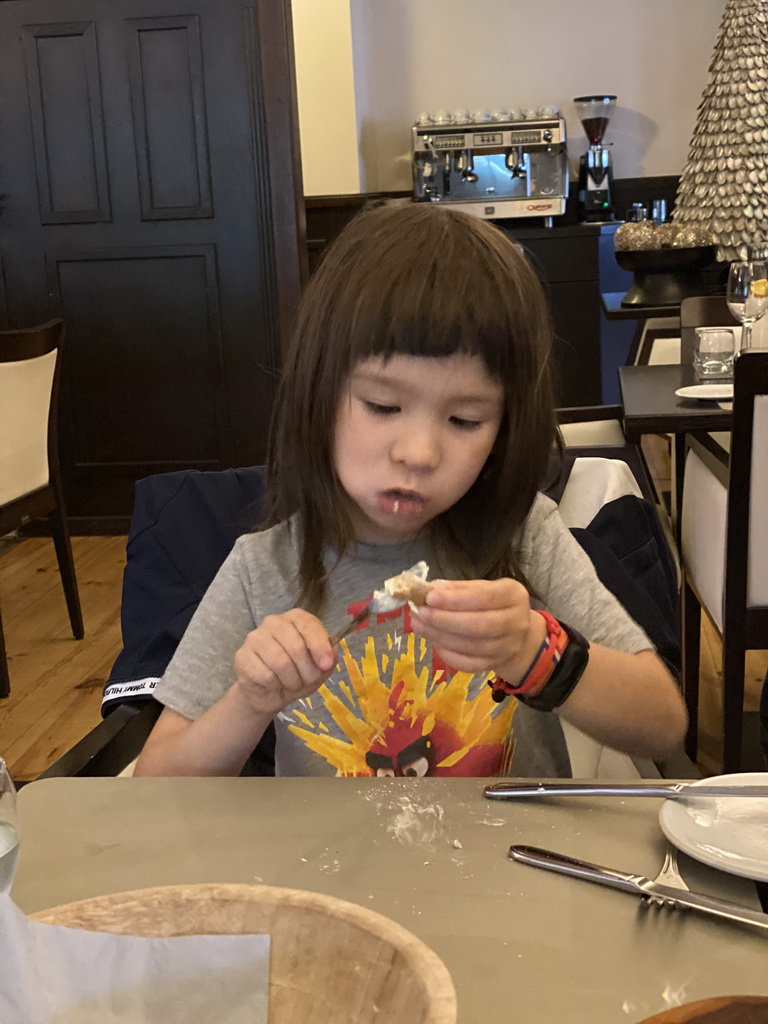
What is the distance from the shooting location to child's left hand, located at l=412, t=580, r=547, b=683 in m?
0.88

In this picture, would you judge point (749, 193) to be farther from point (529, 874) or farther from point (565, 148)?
point (529, 874)

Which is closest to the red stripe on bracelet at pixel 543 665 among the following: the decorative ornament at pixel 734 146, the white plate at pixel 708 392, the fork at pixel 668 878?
the fork at pixel 668 878

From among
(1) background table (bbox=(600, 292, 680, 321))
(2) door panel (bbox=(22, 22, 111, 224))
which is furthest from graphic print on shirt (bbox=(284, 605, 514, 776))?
(2) door panel (bbox=(22, 22, 111, 224))

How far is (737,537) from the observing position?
2.12 m

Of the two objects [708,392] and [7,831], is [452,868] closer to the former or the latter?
[7,831]

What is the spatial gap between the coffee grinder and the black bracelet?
220 inches

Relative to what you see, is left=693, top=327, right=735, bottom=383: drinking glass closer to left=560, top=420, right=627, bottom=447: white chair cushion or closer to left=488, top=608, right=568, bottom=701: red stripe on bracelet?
left=560, top=420, right=627, bottom=447: white chair cushion

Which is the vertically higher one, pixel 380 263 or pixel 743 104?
pixel 743 104

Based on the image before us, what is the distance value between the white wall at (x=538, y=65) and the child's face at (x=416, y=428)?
533 centimetres

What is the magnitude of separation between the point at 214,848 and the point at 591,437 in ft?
6.27

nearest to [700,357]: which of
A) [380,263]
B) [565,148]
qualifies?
[380,263]

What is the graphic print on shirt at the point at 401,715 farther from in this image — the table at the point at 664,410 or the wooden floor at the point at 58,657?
the wooden floor at the point at 58,657

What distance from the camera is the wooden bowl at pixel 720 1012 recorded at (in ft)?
1.62

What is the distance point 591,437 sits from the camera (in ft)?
8.44
